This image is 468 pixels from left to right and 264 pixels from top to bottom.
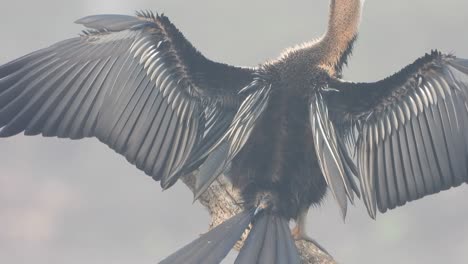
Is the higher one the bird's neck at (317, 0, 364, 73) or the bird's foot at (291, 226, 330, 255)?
the bird's neck at (317, 0, 364, 73)

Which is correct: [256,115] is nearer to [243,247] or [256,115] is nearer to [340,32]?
[243,247]

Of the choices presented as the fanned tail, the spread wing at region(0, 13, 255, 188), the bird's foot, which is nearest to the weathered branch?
the bird's foot

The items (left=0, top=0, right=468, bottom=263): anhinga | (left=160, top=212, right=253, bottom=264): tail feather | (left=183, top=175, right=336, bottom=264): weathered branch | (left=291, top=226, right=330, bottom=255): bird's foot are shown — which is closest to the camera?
(left=160, top=212, right=253, bottom=264): tail feather

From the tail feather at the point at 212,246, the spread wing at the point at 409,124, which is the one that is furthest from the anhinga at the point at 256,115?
the tail feather at the point at 212,246

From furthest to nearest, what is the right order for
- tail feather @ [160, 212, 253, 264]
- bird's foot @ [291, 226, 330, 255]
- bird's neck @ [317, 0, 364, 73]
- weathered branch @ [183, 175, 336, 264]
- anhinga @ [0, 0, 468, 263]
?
bird's neck @ [317, 0, 364, 73]
bird's foot @ [291, 226, 330, 255]
weathered branch @ [183, 175, 336, 264]
anhinga @ [0, 0, 468, 263]
tail feather @ [160, 212, 253, 264]

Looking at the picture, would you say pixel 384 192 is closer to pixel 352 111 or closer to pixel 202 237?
pixel 352 111

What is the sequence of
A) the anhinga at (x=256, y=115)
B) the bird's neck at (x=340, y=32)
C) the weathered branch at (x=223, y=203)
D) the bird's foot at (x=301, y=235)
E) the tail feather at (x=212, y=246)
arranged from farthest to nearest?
the bird's neck at (x=340, y=32)
the bird's foot at (x=301, y=235)
the weathered branch at (x=223, y=203)
the anhinga at (x=256, y=115)
the tail feather at (x=212, y=246)

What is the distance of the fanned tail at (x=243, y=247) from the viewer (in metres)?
4.45

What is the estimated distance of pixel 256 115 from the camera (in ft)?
16.0

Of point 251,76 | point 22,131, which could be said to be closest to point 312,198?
point 251,76

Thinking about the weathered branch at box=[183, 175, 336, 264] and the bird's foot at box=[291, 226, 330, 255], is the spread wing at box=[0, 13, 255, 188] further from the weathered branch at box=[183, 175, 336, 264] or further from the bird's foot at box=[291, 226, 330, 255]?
the bird's foot at box=[291, 226, 330, 255]

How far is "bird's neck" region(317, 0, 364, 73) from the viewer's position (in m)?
5.55

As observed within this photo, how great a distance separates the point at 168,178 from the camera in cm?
503

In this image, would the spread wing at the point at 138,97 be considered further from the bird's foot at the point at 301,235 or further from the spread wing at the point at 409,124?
the bird's foot at the point at 301,235
